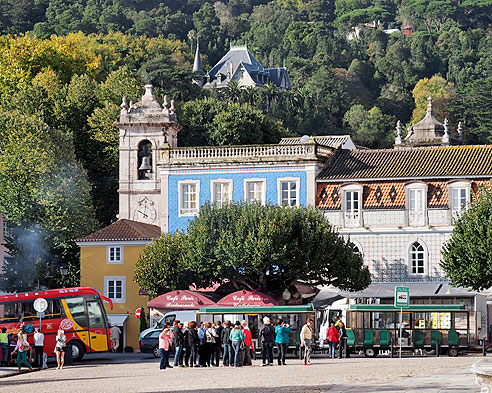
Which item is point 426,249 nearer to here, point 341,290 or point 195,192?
point 341,290

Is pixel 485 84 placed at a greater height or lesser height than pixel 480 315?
greater

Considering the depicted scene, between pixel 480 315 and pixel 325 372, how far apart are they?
52.1 ft

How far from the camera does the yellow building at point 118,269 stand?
7169 centimetres

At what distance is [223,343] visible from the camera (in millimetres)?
47312

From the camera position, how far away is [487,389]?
2361cm

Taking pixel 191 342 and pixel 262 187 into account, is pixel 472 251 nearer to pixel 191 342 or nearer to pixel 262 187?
pixel 262 187

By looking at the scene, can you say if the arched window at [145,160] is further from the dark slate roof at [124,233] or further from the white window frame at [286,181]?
the white window frame at [286,181]

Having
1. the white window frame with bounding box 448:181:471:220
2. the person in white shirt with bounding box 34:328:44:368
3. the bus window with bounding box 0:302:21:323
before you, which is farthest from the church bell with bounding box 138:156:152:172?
the person in white shirt with bounding box 34:328:44:368

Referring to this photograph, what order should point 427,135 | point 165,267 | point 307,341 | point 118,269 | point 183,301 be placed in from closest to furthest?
point 307,341 < point 183,301 < point 165,267 < point 118,269 < point 427,135

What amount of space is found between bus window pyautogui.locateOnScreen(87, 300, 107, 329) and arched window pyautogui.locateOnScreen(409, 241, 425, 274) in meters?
17.8

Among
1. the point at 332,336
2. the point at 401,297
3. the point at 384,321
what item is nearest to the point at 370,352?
the point at 384,321

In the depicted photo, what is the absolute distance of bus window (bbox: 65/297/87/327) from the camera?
5428cm

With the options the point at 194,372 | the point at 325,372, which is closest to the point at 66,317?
the point at 194,372

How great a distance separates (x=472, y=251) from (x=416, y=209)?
764cm
